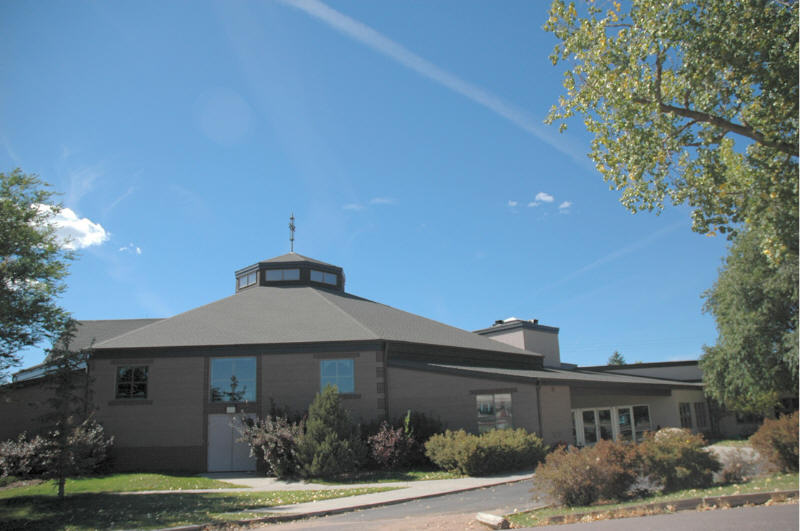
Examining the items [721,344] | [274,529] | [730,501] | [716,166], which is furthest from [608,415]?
[274,529]

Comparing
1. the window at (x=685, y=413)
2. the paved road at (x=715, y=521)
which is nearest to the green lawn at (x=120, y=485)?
the paved road at (x=715, y=521)

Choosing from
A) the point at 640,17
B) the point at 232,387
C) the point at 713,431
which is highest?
the point at 640,17

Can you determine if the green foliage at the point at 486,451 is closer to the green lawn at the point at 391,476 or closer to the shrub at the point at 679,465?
the green lawn at the point at 391,476

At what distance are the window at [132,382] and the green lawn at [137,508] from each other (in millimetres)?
6489

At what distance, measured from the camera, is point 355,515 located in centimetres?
1361

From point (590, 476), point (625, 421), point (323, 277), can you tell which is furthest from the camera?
point (323, 277)

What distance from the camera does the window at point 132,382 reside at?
24219 mm

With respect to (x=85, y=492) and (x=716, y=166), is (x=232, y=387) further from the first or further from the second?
(x=716, y=166)

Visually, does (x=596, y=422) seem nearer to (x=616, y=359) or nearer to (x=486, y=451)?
(x=486, y=451)

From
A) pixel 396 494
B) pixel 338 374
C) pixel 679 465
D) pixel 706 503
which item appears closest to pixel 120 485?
pixel 338 374

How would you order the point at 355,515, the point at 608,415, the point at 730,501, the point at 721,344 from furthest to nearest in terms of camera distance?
the point at 721,344 < the point at 608,415 < the point at 355,515 < the point at 730,501

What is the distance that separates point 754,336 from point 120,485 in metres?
30.3

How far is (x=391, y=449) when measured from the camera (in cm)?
2142

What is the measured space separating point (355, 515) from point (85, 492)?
1003cm
